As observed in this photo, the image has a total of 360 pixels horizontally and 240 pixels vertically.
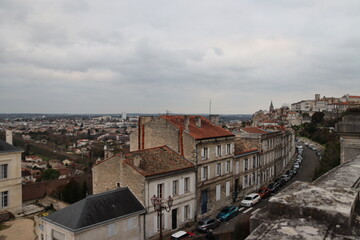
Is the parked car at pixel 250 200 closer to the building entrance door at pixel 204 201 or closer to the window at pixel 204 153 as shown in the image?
the building entrance door at pixel 204 201

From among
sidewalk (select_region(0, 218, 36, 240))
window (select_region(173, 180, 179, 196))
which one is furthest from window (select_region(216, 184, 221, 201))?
sidewalk (select_region(0, 218, 36, 240))

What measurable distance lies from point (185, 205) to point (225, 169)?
20.3ft

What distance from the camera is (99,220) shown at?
53.7ft

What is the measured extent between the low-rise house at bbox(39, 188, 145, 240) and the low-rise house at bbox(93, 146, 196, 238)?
0.89 metres

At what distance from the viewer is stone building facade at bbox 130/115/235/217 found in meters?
23.1

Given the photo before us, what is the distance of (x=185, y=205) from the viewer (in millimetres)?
21984

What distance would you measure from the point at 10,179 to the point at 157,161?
11.9 metres

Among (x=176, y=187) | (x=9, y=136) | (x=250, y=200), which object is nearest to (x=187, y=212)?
(x=176, y=187)

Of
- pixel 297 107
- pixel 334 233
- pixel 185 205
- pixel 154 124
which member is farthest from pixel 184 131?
pixel 297 107

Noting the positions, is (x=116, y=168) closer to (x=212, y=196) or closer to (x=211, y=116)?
(x=212, y=196)

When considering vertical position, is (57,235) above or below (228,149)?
below

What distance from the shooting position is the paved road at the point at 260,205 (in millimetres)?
18562

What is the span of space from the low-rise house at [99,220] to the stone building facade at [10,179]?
6.85 metres

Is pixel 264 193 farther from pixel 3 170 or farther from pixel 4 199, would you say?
pixel 3 170
